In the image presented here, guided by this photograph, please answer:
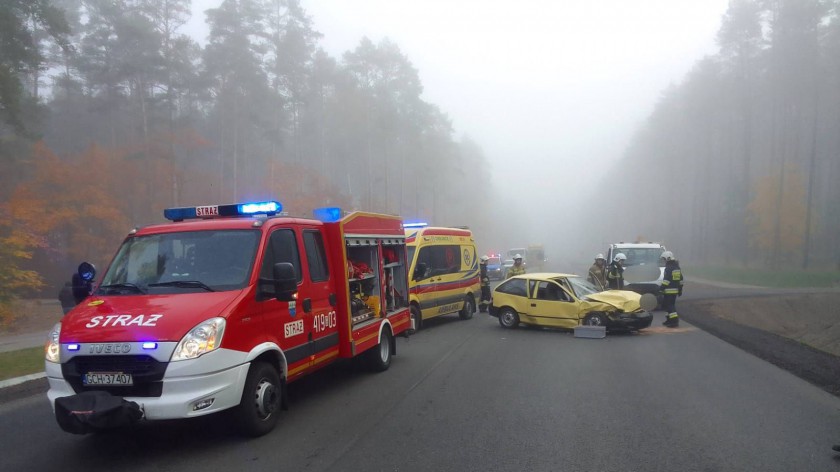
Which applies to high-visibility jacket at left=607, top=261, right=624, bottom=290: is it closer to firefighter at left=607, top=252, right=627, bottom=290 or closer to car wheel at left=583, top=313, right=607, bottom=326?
firefighter at left=607, top=252, right=627, bottom=290

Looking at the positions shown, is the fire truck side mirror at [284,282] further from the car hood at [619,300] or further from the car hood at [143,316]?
the car hood at [619,300]

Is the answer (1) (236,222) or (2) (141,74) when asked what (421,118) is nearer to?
(2) (141,74)

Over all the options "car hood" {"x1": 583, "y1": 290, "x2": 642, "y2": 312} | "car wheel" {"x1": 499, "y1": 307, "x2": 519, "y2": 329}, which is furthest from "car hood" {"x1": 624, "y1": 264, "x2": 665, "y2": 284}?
"car wheel" {"x1": 499, "y1": 307, "x2": 519, "y2": 329}

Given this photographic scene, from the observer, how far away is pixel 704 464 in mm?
5262

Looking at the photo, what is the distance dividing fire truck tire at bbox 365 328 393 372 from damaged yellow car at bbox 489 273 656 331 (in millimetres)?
5649

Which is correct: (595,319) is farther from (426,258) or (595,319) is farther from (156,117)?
(156,117)

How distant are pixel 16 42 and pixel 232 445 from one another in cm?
2184

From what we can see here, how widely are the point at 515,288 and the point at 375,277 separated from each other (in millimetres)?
6266

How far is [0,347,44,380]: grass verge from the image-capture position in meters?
10.3

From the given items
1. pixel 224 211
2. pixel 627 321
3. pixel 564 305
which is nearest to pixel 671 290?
pixel 627 321

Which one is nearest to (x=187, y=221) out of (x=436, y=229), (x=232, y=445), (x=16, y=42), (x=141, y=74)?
(x=232, y=445)

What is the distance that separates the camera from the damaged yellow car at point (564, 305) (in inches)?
541

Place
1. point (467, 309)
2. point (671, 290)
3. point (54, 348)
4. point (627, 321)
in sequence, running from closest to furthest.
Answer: point (54, 348), point (627, 321), point (671, 290), point (467, 309)

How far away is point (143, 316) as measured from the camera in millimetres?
5473
